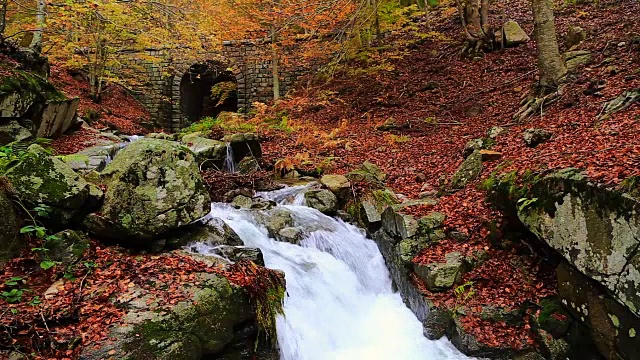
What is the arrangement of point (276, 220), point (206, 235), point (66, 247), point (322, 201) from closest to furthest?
point (66, 247) → point (206, 235) → point (276, 220) → point (322, 201)

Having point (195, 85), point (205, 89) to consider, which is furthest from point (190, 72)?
point (205, 89)

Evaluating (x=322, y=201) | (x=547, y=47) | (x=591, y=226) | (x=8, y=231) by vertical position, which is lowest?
(x=322, y=201)

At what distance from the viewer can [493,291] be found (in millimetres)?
5035

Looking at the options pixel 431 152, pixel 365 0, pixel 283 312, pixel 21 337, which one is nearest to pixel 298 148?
pixel 431 152

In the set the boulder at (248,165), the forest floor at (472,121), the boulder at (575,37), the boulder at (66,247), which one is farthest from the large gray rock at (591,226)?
the boulder at (575,37)

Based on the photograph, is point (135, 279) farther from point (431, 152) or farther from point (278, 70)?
point (278, 70)

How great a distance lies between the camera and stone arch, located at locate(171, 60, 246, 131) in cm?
1983

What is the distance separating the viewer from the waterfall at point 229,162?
9.65 meters

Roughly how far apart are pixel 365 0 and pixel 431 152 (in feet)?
12.3

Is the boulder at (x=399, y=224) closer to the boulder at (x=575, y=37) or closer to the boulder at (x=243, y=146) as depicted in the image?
the boulder at (x=243, y=146)

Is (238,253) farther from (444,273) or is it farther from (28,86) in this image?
(28,86)

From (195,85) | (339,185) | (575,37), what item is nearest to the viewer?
(339,185)

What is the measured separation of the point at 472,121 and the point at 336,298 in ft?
23.3

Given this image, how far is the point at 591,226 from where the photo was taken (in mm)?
3979
